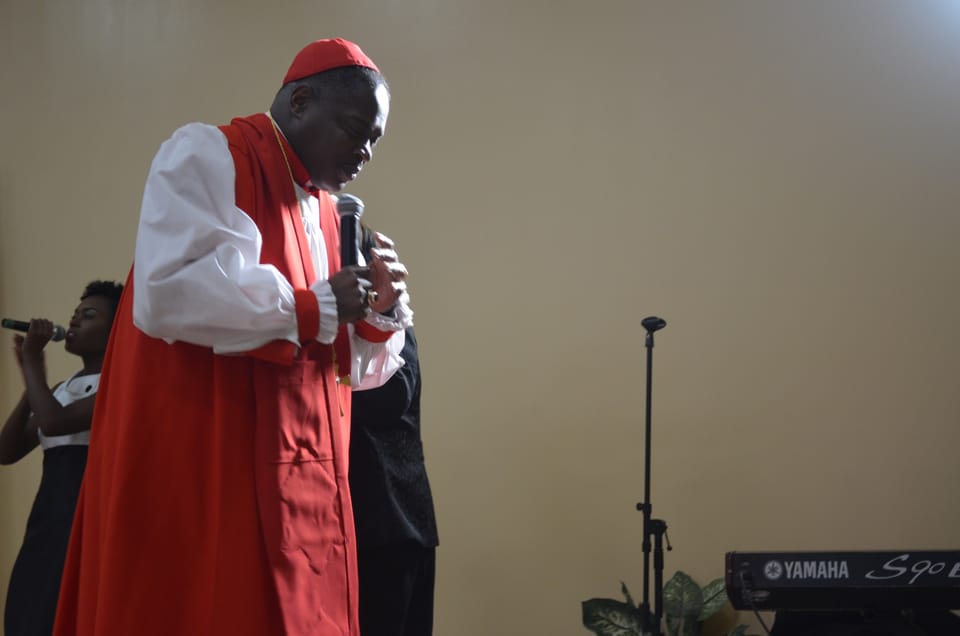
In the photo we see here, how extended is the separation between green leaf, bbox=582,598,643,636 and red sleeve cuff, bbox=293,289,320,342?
2.32 metres

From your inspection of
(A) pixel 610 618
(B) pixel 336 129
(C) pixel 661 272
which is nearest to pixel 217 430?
(B) pixel 336 129

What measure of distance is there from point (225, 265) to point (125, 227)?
3.07 metres

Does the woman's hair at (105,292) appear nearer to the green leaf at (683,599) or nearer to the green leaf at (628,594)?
the green leaf at (628,594)

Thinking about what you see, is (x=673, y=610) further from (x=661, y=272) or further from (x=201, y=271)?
(x=201, y=271)

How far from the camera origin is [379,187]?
4262 mm

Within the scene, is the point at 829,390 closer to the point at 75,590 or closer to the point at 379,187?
the point at 379,187

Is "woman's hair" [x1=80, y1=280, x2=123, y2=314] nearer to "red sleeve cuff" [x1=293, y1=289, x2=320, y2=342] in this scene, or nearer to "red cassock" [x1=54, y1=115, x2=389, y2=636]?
"red cassock" [x1=54, y1=115, x2=389, y2=636]

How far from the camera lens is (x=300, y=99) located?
74.6 inches

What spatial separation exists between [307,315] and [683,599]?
99.8 inches

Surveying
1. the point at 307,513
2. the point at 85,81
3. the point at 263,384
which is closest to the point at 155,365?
the point at 263,384

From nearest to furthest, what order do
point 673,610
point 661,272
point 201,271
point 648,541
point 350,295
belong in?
point 201,271, point 350,295, point 648,541, point 673,610, point 661,272

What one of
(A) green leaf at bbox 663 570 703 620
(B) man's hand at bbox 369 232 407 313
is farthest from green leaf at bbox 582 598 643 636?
(B) man's hand at bbox 369 232 407 313

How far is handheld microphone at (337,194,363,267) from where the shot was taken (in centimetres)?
182

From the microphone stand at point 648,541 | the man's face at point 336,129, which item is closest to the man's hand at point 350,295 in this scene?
the man's face at point 336,129
